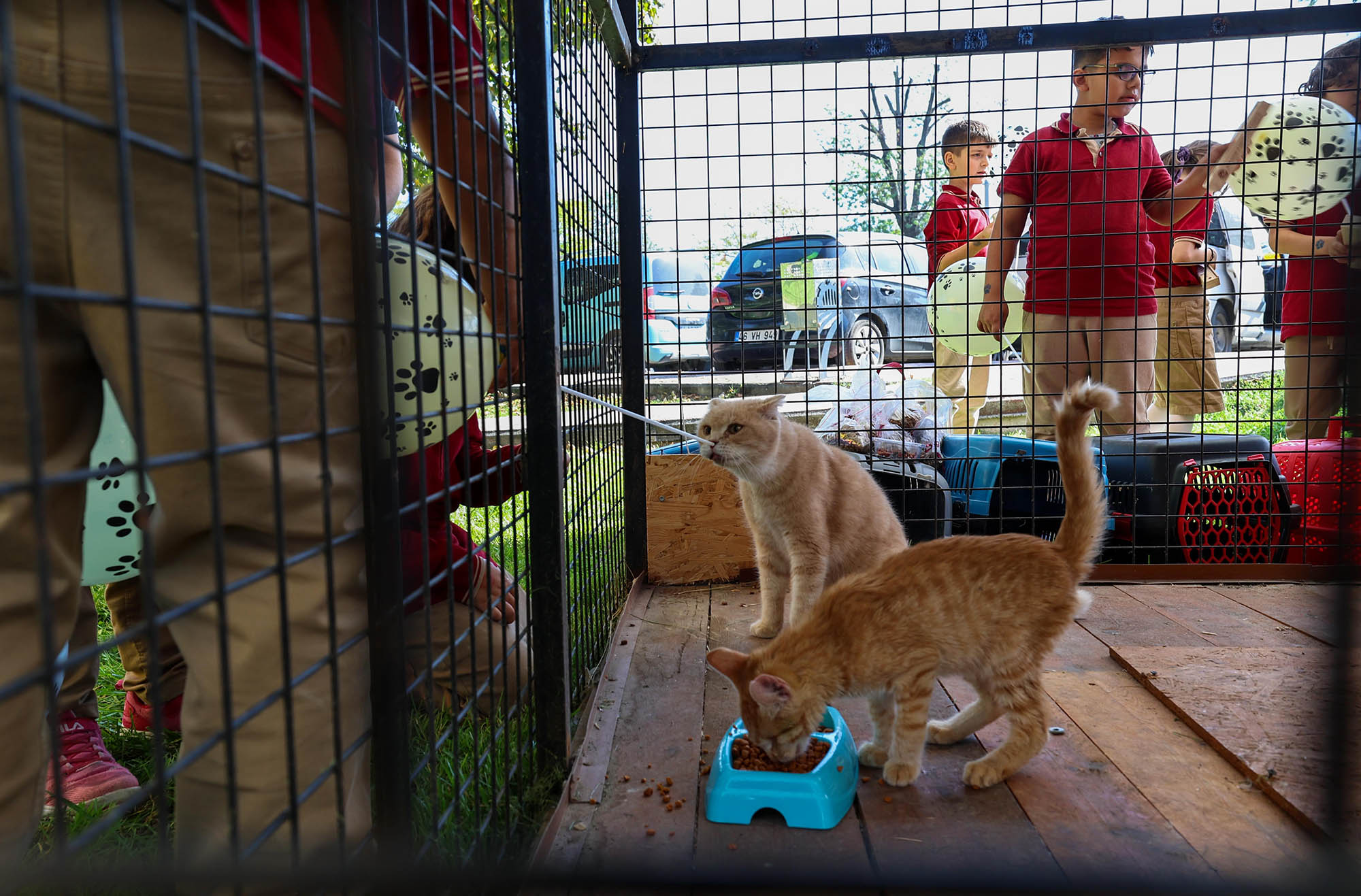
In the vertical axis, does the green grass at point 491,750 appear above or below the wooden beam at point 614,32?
below

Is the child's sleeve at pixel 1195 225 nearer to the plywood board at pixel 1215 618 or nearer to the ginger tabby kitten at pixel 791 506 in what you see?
the plywood board at pixel 1215 618

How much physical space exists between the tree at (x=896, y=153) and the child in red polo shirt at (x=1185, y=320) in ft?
3.80

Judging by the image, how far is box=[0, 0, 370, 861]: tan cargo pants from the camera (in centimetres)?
84

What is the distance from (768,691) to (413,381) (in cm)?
105

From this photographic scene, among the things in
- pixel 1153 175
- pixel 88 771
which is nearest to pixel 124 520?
pixel 88 771

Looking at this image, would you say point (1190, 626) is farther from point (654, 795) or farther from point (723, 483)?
point (654, 795)

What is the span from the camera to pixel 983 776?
6.37 ft

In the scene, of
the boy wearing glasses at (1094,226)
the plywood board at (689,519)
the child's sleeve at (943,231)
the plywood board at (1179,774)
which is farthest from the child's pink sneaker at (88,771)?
the child's sleeve at (943,231)

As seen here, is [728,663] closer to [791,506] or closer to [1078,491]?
[1078,491]

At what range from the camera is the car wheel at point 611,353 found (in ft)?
9.09

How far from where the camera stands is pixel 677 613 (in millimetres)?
3281

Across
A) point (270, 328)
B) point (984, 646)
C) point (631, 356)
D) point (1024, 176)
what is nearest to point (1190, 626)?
point (984, 646)

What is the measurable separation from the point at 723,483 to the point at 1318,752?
2.27 metres

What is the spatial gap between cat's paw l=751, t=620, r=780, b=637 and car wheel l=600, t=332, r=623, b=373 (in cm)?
107
